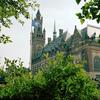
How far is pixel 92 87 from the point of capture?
20078mm

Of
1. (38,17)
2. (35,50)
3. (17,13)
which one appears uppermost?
(38,17)

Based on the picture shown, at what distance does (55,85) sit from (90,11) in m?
13.0

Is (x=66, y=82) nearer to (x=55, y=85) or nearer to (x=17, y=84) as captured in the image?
(x=55, y=85)

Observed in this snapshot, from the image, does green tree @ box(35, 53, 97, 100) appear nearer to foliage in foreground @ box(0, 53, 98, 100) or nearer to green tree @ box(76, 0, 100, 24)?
foliage in foreground @ box(0, 53, 98, 100)

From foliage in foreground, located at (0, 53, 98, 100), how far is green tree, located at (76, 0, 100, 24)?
11551mm

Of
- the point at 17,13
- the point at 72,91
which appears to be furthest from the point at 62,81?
the point at 17,13

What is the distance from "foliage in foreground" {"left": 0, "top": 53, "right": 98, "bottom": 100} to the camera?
59.7 ft

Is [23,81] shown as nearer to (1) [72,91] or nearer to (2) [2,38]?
(1) [72,91]

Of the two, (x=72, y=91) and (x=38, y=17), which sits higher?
(x=38, y=17)

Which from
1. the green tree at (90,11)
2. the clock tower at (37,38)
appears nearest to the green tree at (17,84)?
the green tree at (90,11)

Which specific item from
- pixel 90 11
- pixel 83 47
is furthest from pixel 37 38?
pixel 90 11

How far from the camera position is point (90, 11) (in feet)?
20.5

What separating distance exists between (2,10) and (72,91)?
888 centimetres

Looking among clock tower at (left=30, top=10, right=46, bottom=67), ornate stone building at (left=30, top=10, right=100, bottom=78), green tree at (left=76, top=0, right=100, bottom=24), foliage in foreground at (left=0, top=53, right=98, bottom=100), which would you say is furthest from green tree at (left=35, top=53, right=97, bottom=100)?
clock tower at (left=30, top=10, right=46, bottom=67)
